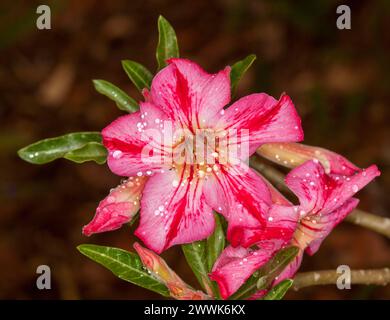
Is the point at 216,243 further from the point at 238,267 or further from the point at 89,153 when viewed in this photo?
the point at 89,153

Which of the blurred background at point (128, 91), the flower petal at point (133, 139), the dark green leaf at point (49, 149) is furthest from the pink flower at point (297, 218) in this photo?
the blurred background at point (128, 91)

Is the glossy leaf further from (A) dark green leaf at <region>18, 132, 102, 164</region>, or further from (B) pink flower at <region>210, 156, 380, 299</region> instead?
(A) dark green leaf at <region>18, 132, 102, 164</region>

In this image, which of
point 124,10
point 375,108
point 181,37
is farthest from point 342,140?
point 124,10

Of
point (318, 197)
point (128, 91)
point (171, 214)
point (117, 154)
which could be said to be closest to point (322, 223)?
point (318, 197)

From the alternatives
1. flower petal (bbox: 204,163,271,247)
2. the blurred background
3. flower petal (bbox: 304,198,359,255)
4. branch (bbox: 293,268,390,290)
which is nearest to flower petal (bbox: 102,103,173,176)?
flower petal (bbox: 204,163,271,247)

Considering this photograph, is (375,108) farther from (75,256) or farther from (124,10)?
(75,256)

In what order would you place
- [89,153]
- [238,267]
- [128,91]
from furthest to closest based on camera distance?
1. [128,91]
2. [89,153]
3. [238,267]

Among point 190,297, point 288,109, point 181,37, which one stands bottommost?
point 190,297

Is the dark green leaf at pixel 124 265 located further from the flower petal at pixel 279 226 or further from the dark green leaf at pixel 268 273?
the flower petal at pixel 279 226
